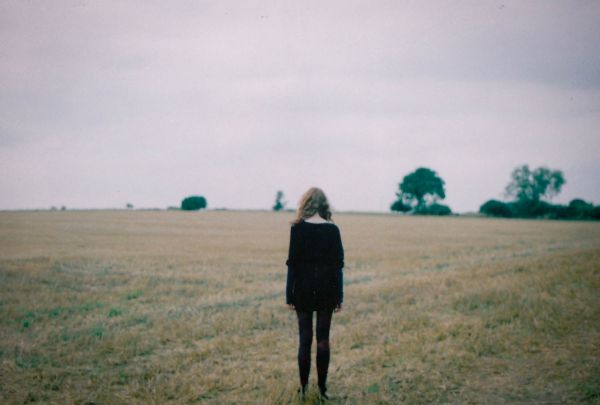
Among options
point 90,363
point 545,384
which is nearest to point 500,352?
point 545,384

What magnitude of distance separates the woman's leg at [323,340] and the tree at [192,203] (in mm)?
103486

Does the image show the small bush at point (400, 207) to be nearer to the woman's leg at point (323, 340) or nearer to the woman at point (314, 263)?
the woman's leg at point (323, 340)

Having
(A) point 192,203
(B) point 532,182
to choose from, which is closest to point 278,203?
(A) point 192,203

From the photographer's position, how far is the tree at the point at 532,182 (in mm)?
126062

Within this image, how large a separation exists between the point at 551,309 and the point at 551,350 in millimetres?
2968

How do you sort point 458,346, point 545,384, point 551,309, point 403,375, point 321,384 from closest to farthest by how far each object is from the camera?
point 321,384
point 545,384
point 403,375
point 458,346
point 551,309

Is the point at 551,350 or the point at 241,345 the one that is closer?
the point at 551,350

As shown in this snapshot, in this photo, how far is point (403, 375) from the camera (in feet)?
21.1

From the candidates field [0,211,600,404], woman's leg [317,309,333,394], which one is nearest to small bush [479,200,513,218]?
field [0,211,600,404]

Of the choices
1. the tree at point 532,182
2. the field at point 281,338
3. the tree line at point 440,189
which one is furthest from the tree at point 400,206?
the field at point 281,338

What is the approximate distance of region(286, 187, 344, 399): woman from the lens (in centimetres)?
484

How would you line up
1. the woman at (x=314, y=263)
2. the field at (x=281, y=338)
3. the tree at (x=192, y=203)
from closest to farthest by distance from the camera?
1. the woman at (x=314, y=263)
2. the field at (x=281, y=338)
3. the tree at (x=192, y=203)

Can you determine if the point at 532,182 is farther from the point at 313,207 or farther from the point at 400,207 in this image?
the point at 313,207

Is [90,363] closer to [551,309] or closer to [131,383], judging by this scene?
[131,383]
